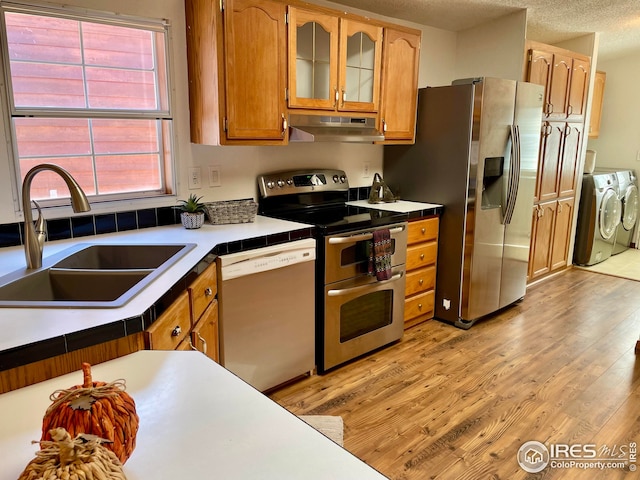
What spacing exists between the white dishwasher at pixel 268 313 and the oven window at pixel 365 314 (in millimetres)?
247

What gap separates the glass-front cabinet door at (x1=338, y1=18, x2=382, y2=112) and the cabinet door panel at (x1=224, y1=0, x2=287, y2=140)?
46cm

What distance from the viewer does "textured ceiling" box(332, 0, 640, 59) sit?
334 cm

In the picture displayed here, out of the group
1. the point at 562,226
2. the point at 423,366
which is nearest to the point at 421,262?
the point at 423,366

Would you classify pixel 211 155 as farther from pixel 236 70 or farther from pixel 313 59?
pixel 313 59

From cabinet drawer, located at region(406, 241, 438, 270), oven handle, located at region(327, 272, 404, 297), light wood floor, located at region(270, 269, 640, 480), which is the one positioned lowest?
light wood floor, located at region(270, 269, 640, 480)

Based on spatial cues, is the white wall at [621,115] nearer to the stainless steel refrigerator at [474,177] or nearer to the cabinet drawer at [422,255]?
the stainless steel refrigerator at [474,177]

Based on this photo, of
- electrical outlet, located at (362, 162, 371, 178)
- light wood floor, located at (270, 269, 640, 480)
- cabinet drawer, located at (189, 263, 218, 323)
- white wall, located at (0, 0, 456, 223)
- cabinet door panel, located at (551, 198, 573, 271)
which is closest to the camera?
cabinet drawer, located at (189, 263, 218, 323)

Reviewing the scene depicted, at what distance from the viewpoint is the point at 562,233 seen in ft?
15.3

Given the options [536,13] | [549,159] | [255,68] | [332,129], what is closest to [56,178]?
[255,68]

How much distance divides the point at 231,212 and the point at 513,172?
2.11m

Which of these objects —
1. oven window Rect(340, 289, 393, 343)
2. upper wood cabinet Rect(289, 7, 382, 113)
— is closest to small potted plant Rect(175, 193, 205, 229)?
upper wood cabinet Rect(289, 7, 382, 113)

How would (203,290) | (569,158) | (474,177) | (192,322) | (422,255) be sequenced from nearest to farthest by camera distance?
1. (192,322)
2. (203,290)
3. (474,177)
4. (422,255)
5. (569,158)

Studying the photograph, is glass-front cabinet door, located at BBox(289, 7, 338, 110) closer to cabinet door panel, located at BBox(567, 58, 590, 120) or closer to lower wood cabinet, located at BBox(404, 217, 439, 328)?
lower wood cabinet, located at BBox(404, 217, 439, 328)

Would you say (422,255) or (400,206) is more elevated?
(400,206)
